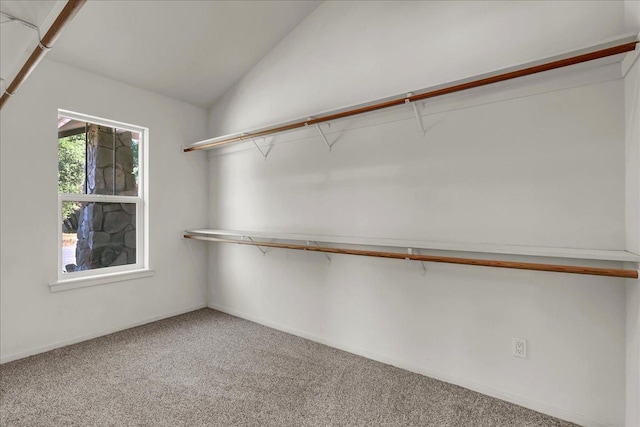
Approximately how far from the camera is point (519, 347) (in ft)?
6.22

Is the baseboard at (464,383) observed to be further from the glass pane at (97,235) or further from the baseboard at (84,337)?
the glass pane at (97,235)

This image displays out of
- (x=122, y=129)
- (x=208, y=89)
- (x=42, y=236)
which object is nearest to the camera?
(x=42, y=236)

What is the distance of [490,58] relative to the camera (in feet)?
6.53

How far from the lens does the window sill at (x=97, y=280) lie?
2670 mm

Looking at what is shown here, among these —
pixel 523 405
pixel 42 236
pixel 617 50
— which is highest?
pixel 617 50

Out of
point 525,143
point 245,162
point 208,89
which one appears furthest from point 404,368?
point 208,89

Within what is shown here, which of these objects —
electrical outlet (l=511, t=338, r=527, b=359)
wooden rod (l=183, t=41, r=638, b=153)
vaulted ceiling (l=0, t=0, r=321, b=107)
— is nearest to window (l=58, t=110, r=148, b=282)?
vaulted ceiling (l=0, t=0, r=321, b=107)

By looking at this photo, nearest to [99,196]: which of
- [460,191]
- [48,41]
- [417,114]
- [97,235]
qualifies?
[97,235]

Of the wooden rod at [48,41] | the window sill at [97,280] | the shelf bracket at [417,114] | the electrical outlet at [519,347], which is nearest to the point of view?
the wooden rod at [48,41]

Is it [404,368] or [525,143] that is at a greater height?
[525,143]

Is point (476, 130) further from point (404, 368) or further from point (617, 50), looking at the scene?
point (404, 368)

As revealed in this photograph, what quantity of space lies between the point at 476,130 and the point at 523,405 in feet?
5.48

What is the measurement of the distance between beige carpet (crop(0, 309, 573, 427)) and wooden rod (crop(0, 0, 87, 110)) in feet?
5.72

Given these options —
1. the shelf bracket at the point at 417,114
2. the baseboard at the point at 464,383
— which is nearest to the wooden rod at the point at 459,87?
the shelf bracket at the point at 417,114
